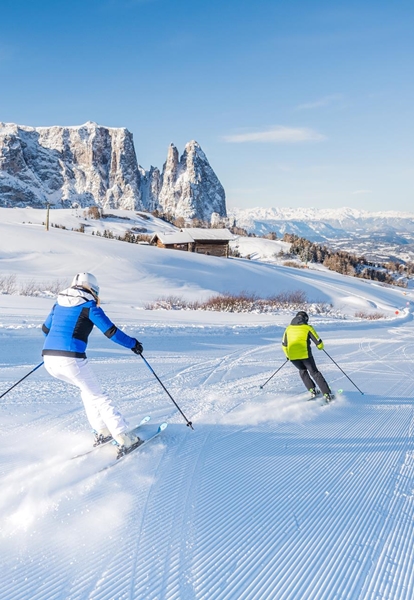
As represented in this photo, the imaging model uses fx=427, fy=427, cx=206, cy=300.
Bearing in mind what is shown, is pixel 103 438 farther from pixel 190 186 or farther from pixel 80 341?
pixel 190 186

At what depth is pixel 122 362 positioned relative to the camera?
8.98m

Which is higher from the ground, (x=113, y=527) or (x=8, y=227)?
(x=8, y=227)

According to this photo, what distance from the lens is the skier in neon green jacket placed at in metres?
7.40

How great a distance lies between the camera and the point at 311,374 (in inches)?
296

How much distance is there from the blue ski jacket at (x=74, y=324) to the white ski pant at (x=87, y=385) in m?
0.08

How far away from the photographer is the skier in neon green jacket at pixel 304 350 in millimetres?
7402

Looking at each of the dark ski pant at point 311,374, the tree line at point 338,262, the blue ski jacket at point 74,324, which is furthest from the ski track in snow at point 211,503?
the tree line at point 338,262

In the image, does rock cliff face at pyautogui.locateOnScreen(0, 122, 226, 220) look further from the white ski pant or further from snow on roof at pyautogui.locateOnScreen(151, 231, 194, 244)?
the white ski pant

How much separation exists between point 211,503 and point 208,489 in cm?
22

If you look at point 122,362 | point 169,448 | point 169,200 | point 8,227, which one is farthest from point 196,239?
point 169,200

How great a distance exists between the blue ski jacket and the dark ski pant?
4163 mm

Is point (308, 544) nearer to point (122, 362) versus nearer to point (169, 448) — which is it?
point (169, 448)

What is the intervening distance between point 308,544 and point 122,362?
616 centimetres

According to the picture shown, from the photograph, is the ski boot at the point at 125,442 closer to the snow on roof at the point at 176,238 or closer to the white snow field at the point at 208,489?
the white snow field at the point at 208,489
